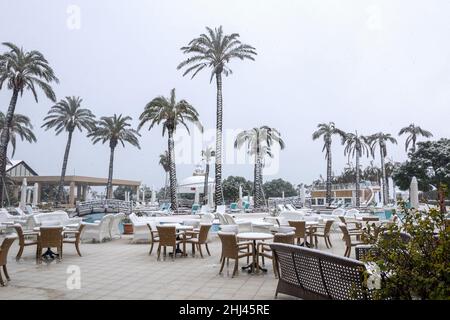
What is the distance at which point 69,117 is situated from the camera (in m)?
30.9

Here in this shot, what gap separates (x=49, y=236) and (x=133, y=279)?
2.56 m

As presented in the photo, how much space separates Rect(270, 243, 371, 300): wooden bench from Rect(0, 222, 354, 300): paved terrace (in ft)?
1.71

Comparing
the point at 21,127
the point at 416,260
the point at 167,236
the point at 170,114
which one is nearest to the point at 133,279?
the point at 167,236

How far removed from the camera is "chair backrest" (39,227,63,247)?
287 inches

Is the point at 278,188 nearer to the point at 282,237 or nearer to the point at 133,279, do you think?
the point at 282,237

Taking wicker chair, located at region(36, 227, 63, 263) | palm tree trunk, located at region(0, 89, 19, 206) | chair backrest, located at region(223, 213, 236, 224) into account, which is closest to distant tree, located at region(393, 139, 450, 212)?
chair backrest, located at region(223, 213, 236, 224)

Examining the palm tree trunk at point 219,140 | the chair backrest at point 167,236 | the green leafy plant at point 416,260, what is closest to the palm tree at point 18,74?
the palm tree trunk at point 219,140

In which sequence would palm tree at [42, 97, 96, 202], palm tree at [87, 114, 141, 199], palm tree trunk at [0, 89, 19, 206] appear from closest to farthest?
palm tree trunk at [0, 89, 19, 206], palm tree at [42, 97, 96, 202], palm tree at [87, 114, 141, 199]

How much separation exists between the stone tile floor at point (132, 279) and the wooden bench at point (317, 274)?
0.53 meters

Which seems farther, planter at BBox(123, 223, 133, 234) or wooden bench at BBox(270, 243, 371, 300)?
planter at BBox(123, 223, 133, 234)

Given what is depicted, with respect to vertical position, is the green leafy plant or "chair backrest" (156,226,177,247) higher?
the green leafy plant

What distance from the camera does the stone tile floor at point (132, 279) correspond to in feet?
16.3

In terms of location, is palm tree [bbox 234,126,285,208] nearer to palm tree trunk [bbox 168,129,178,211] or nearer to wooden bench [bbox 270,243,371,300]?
palm tree trunk [bbox 168,129,178,211]
